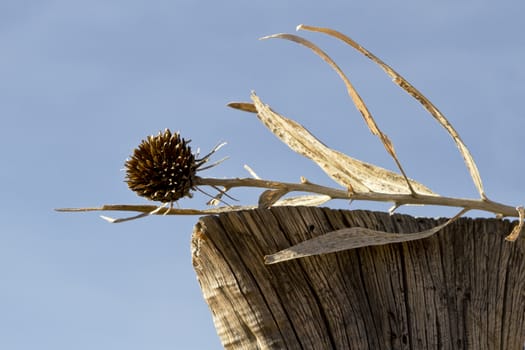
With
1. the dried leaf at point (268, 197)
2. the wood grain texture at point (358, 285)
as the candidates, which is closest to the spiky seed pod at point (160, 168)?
the wood grain texture at point (358, 285)

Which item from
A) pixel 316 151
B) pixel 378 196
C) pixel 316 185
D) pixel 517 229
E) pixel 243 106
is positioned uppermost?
pixel 243 106

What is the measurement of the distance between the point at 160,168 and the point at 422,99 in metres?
1.13

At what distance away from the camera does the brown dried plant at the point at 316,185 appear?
9.25 ft

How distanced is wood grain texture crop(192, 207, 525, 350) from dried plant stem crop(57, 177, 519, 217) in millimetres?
86

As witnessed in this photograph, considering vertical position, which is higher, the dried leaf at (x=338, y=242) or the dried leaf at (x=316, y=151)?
the dried leaf at (x=316, y=151)

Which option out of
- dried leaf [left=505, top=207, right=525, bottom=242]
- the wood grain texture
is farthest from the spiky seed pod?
dried leaf [left=505, top=207, right=525, bottom=242]

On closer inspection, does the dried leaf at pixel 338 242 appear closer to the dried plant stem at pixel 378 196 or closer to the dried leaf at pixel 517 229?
the dried plant stem at pixel 378 196

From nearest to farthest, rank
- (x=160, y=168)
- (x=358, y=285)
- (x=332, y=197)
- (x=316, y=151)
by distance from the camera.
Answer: (x=160, y=168) < (x=358, y=285) < (x=332, y=197) < (x=316, y=151)

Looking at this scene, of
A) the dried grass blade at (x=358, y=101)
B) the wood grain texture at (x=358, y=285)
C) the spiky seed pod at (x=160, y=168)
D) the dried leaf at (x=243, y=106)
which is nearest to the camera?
the spiky seed pod at (x=160, y=168)

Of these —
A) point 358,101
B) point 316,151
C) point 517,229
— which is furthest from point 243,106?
point 517,229

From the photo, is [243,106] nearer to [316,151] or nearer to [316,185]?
[316,151]

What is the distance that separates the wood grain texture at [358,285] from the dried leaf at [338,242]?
0.07 m

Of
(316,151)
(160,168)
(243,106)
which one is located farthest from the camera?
(243,106)

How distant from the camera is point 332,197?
315 cm
